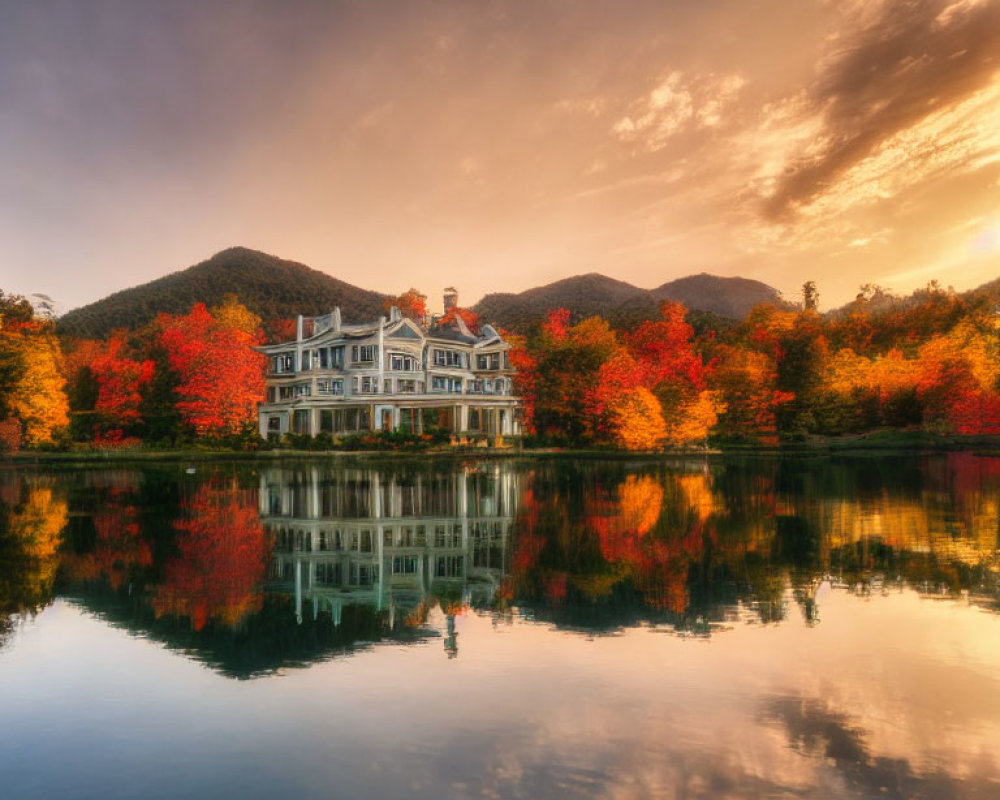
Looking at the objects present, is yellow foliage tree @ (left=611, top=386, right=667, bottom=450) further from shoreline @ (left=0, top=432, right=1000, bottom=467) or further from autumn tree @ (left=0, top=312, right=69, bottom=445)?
autumn tree @ (left=0, top=312, right=69, bottom=445)

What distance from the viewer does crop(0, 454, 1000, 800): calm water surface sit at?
230 inches

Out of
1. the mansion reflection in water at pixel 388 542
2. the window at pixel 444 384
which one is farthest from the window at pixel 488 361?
the mansion reflection in water at pixel 388 542

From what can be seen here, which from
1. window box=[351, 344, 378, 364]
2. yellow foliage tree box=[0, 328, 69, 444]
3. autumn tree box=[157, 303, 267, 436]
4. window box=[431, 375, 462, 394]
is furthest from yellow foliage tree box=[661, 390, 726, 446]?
yellow foliage tree box=[0, 328, 69, 444]

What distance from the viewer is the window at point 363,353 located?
58.3m

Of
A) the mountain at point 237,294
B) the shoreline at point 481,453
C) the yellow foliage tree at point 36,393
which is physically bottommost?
the shoreline at point 481,453

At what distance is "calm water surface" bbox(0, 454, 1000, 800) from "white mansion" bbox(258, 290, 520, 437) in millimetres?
36567

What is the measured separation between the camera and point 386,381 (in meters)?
58.1

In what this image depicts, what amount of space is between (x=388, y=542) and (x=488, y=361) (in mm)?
50314

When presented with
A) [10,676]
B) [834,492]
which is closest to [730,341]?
[834,492]

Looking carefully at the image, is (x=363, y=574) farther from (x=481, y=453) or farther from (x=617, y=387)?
(x=617, y=387)

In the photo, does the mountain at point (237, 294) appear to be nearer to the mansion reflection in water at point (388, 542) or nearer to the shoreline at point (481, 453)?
the shoreline at point (481, 453)

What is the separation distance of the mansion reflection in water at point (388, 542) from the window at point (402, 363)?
95.3 ft

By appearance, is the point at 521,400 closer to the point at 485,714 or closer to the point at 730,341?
the point at 730,341

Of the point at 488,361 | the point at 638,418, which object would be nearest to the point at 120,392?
the point at 488,361
